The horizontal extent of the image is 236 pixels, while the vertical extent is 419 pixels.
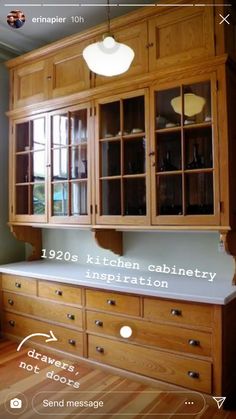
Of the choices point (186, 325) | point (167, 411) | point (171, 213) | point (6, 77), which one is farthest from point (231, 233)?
point (6, 77)

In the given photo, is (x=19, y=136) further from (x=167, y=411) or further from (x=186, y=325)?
(x=167, y=411)

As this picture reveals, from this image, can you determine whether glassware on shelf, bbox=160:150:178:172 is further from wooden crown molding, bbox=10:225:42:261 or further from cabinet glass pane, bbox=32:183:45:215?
wooden crown molding, bbox=10:225:42:261

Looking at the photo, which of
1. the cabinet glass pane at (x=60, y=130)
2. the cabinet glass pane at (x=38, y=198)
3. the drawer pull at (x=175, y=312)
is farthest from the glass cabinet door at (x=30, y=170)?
the drawer pull at (x=175, y=312)

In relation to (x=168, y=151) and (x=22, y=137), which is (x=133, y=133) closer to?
(x=168, y=151)

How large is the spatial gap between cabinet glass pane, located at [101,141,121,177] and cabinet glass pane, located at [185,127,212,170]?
1.60 ft

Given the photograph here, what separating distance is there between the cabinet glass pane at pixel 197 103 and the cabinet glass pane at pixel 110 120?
1.57 ft

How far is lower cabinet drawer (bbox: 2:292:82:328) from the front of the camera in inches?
Answer: 91.0

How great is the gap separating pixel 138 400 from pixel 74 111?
1.92m

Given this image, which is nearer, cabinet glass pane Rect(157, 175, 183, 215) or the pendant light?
the pendant light

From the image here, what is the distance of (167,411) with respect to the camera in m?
1.71

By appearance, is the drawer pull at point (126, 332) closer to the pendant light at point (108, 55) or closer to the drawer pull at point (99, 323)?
the drawer pull at point (99, 323)

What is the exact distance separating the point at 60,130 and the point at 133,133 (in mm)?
660

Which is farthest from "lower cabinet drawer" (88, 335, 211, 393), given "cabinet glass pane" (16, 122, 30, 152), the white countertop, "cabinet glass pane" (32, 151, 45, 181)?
"cabinet glass pane" (16, 122, 30, 152)

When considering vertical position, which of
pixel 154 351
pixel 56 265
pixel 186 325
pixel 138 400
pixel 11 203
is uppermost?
pixel 11 203
